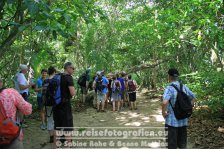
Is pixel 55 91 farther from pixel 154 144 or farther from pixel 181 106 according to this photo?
pixel 154 144

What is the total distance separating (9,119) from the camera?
3.33 metres

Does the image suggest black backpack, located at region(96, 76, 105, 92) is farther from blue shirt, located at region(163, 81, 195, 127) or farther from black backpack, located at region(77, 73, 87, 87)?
blue shirt, located at region(163, 81, 195, 127)

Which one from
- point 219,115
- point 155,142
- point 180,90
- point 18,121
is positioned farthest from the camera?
point 219,115

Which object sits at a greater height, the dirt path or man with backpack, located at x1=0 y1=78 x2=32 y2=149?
man with backpack, located at x1=0 y1=78 x2=32 y2=149

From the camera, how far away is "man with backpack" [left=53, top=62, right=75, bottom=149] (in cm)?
512

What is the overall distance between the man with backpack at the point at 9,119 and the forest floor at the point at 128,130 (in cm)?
302

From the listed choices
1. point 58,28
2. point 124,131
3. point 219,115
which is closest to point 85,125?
point 124,131

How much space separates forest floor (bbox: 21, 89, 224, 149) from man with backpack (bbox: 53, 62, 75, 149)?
4.18ft

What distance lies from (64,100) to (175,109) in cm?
225

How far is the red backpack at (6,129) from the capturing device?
10.7 feet

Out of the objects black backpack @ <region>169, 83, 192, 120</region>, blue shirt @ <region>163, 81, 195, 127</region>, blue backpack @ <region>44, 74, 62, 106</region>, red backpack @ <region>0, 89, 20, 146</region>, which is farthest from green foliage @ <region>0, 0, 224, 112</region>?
black backpack @ <region>169, 83, 192, 120</region>

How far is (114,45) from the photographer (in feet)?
57.6

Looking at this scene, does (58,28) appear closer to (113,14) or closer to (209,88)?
(209,88)

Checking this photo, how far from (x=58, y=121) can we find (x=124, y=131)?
289 cm
